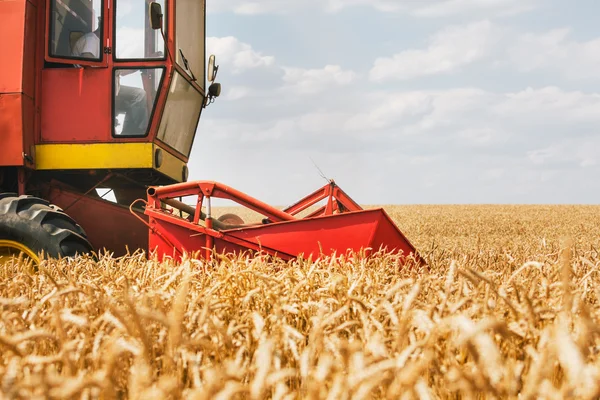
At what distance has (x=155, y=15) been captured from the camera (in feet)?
16.6

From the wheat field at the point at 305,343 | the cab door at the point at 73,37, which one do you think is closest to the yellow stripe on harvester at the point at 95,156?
the cab door at the point at 73,37

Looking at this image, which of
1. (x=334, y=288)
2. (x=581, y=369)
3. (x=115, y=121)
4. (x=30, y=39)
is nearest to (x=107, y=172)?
(x=115, y=121)

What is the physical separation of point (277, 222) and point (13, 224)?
2030mm

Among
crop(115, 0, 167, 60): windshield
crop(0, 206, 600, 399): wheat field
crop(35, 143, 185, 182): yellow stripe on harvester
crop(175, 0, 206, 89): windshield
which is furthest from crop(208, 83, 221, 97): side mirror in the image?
crop(0, 206, 600, 399): wheat field

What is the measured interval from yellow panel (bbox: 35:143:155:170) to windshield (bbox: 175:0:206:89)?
96 centimetres

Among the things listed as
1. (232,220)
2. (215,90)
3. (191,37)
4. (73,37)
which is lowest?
(232,220)

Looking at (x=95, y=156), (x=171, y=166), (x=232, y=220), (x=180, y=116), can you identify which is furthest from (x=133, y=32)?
(x=232, y=220)

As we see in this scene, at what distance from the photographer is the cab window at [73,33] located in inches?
217

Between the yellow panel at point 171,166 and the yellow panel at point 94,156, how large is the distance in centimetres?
20

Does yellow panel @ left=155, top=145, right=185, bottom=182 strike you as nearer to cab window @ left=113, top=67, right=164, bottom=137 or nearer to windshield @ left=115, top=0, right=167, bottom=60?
cab window @ left=113, top=67, right=164, bottom=137

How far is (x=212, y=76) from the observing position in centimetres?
658

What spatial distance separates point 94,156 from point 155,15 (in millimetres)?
1385

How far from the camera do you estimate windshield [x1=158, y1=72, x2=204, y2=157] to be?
5.84 metres

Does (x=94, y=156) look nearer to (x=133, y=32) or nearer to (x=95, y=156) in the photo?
(x=95, y=156)
